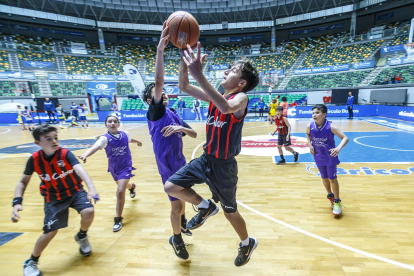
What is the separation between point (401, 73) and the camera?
723 inches

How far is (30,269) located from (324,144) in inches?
153

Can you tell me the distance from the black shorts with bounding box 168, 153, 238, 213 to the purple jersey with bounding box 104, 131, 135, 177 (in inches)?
62.5

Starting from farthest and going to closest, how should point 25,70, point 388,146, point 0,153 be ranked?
point 25,70
point 0,153
point 388,146

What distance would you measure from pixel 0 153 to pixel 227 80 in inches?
388

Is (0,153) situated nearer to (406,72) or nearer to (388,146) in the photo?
(388,146)

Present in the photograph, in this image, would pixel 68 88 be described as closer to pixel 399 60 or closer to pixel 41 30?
pixel 41 30

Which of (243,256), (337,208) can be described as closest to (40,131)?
(243,256)

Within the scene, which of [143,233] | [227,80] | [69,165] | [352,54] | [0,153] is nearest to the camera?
[227,80]

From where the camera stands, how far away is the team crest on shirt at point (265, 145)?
6965 mm

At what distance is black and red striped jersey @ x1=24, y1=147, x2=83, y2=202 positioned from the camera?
214 centimetres

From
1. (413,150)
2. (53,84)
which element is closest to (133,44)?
(53,84)

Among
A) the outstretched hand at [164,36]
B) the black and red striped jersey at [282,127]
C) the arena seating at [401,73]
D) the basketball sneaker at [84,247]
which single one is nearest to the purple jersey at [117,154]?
the basketball sneaker at [84,247]

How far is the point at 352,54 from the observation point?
23922 mm

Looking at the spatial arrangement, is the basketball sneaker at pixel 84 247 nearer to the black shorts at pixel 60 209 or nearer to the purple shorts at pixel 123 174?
the black shorts at pixel 60 209
